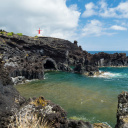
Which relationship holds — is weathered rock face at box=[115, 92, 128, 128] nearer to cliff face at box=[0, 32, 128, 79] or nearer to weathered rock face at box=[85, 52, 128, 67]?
cliff face at box=[0, 32, 128, 79]

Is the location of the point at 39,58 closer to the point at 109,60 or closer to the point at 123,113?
the point at 123,113

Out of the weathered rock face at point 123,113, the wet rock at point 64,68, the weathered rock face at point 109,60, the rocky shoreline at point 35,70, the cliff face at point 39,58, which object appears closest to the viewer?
the rocky shoreline at point 35,70

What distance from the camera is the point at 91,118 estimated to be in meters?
18.5

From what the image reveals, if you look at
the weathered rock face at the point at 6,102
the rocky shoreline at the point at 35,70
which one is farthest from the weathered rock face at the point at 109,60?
the weathered rock face at the point at 6,102

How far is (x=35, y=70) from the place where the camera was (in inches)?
1805

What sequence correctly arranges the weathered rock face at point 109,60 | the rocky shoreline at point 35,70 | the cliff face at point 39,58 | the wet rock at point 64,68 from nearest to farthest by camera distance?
the rocky shoreline at point 35,70
the cliff face at point 39,58
the wet rock at point 64,68
the weathered rock face at point 109,60

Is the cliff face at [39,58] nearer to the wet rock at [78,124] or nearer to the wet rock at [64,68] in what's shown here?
the wet rock at [64,68]

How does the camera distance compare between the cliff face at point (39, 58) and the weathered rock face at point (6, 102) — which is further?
the cliff face at point (39, 58)

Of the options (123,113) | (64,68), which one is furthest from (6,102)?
(64,68)

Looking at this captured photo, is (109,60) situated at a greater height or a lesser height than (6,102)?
greater

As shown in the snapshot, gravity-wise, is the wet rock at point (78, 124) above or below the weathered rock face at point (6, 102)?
below

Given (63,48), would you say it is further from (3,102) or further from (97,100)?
(3,102)

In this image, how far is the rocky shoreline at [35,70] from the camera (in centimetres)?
868

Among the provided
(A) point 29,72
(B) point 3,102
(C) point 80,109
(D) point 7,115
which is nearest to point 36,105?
(D) point 7,115
